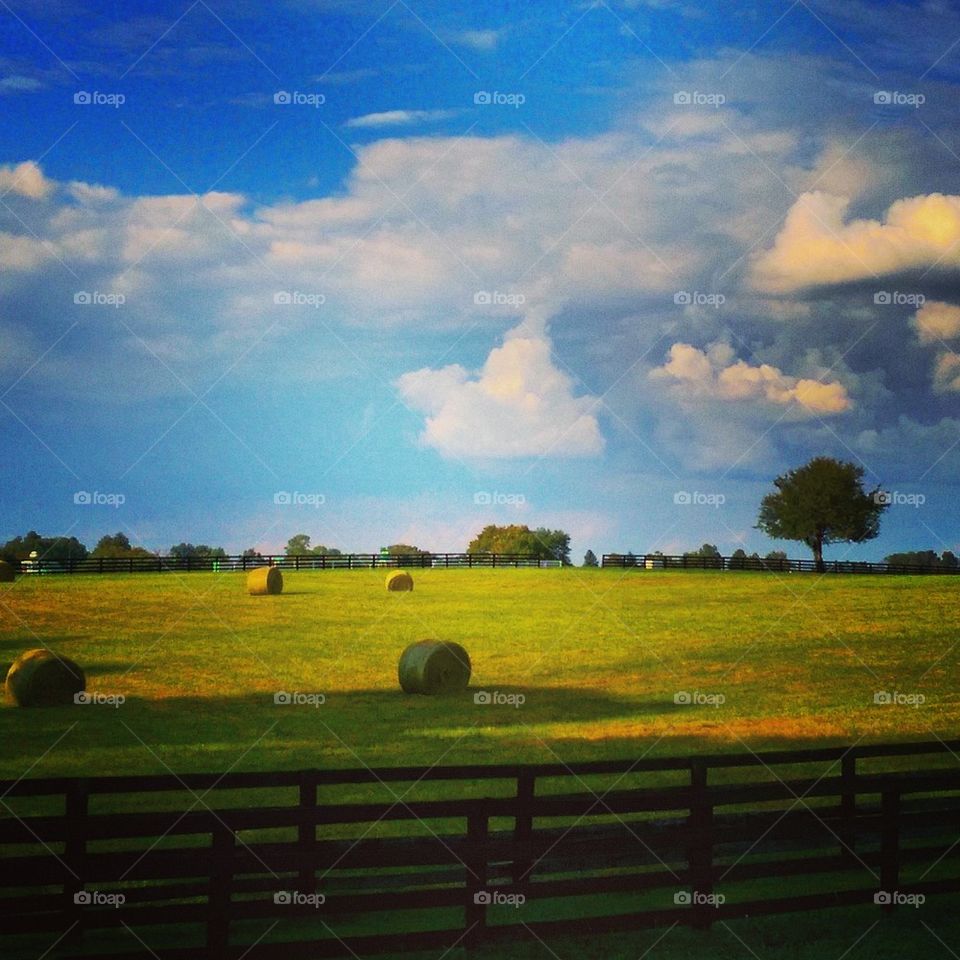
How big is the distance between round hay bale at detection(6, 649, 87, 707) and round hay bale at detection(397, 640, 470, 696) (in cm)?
683

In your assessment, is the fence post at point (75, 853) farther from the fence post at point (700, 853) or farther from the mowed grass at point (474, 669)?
the mowed grass at point (474, 669)

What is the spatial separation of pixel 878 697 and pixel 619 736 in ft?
30.1

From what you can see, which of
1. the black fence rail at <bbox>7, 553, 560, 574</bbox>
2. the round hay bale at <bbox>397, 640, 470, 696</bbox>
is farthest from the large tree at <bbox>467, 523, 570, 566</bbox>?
the round hay bale at <bbox>397, 640, 470, 696</bbox>

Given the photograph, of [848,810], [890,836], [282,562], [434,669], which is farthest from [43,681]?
[282,562]

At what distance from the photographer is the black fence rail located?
5484 cm

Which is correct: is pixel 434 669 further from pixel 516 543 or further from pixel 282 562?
pixel 516 543

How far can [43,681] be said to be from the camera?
22828mm

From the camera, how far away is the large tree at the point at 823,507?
79.9m

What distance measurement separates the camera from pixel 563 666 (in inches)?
1195

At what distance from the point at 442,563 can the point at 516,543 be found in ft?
39.2

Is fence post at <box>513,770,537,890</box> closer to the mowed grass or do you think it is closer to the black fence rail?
the mowed grass

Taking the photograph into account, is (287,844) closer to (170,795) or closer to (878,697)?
(170,795)

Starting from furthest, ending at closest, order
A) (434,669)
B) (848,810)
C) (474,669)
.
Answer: (474,669) < (434,669) < (848,810)

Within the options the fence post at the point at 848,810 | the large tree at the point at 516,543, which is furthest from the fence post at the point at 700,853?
the large tree at the point at 516,543
